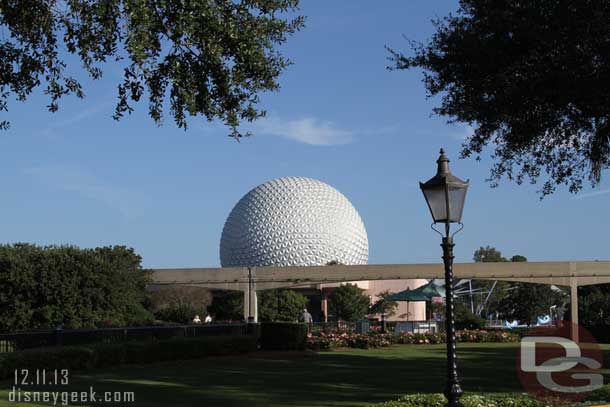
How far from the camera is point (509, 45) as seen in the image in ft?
49.7

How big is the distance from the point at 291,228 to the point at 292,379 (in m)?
49.4

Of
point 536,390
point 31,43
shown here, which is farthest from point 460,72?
point 31,43

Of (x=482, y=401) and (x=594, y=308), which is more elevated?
(x=482, y=401)

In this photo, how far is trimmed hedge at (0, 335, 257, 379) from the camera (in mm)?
18172

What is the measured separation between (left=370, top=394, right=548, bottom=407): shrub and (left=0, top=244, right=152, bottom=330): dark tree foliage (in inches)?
734

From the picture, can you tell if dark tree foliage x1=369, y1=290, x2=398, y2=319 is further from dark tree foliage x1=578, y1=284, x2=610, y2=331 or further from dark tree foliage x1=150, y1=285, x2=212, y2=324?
dark tree foliage x1=578, y1=284, x2=610, y2=331

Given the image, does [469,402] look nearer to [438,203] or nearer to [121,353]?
[438,203]

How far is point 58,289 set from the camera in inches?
1122

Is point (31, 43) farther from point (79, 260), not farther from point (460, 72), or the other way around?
point (79, 260)

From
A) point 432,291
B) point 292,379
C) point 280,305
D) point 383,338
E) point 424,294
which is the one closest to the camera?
point 292,379

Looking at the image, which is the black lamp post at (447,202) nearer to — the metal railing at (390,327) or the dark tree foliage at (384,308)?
Result: the metal railing at (390,327)

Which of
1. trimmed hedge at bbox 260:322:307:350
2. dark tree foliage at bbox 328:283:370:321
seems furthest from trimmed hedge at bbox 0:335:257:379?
dark tree foliage at bbox 328:283:370:321

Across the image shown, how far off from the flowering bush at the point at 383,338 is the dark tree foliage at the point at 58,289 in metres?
7.26

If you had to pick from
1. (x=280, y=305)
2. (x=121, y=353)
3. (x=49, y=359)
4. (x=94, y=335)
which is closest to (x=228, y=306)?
(x=280, y=305)
